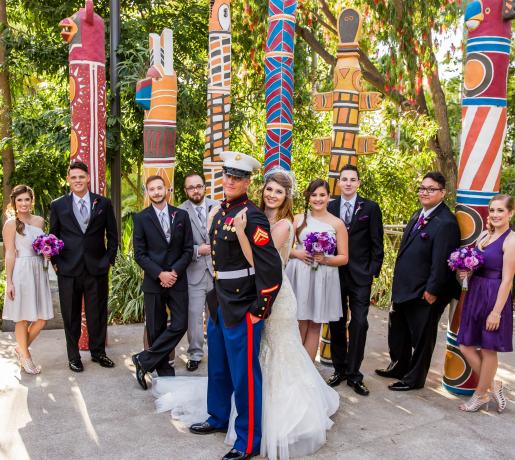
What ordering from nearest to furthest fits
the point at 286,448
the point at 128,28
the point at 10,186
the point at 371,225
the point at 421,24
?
the point at 286,448
the point at 371,225
the point at 128,28
the point at 10,186
the point at 421,24

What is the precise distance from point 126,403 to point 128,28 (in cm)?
549

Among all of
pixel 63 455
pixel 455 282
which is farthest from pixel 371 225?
pixel 63 455

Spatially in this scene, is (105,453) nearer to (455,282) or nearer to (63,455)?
(63,455)

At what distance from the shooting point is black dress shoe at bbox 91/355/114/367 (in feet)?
16.6

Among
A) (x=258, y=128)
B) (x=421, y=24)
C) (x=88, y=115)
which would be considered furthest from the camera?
(x=258, y=128)

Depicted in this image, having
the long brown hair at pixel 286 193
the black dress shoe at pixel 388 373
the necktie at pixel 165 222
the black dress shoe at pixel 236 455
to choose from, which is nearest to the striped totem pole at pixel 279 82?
the necktie at pixel 165 222

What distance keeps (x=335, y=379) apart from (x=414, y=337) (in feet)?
2.43

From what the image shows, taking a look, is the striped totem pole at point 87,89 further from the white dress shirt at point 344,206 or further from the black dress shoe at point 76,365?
the white dress shirt at point 344,206

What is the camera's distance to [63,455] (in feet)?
11.3

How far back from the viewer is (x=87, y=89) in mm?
5516

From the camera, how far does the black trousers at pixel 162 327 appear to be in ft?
14.9

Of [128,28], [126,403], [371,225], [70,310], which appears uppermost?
[128,28]

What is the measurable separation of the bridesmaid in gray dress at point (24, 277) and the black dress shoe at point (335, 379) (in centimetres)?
248

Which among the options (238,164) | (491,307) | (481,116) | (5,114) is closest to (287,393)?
(238,164)
